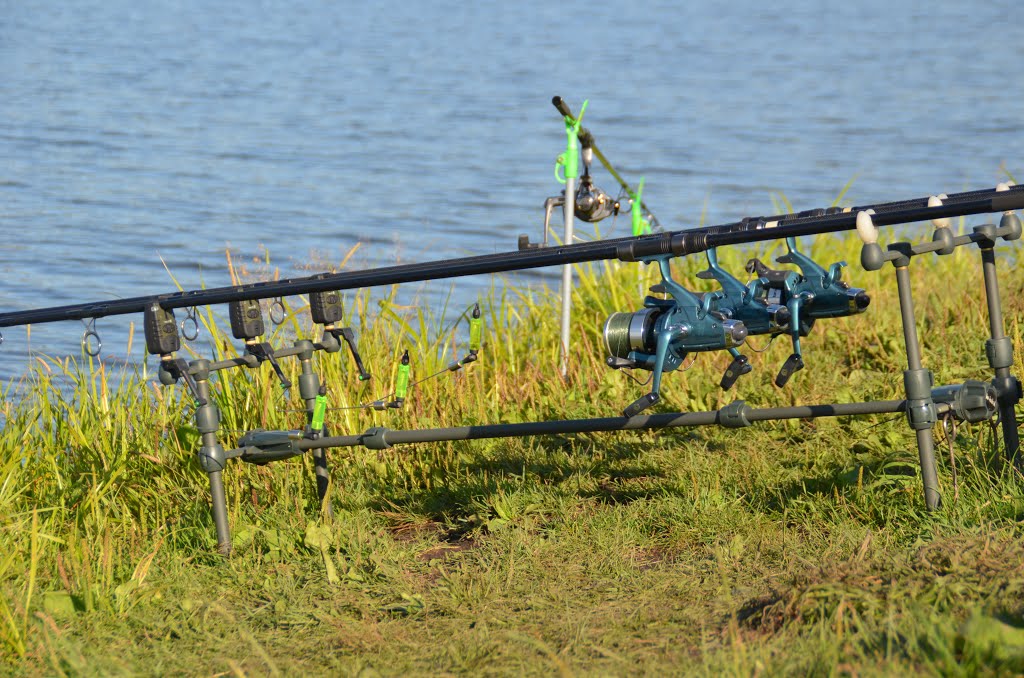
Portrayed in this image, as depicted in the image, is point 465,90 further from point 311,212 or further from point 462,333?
point 462,333

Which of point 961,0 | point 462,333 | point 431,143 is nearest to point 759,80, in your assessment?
point 431,143

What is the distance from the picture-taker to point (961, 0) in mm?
32969

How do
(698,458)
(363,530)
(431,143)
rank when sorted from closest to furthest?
1. (363,530)
2. (698,458)
3. (431,143)

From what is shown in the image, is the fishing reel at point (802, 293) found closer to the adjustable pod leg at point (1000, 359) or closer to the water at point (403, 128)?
the adjustable pod leg at point (1000, 359)

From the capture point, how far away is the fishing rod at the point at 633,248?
3.10 meters

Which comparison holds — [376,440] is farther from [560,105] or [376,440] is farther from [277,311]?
[560,105]

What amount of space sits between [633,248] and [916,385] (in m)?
0.76

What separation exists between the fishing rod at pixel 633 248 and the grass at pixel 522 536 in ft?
2.39

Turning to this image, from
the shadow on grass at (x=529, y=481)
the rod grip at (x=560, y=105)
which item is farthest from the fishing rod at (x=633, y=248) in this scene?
the rod grip at (x=560, y=105)

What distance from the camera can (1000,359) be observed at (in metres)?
3.50

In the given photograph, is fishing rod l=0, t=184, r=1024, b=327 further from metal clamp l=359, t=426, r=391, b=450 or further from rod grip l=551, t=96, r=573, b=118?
rod grip l=551, t=96, r=573, b=118

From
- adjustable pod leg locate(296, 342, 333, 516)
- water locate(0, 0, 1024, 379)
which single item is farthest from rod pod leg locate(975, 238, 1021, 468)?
water locate(0, 0, 1024, 379)

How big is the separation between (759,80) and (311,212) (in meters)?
10.6

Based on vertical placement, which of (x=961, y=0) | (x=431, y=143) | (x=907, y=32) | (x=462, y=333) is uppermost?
(x=961, y=0)
